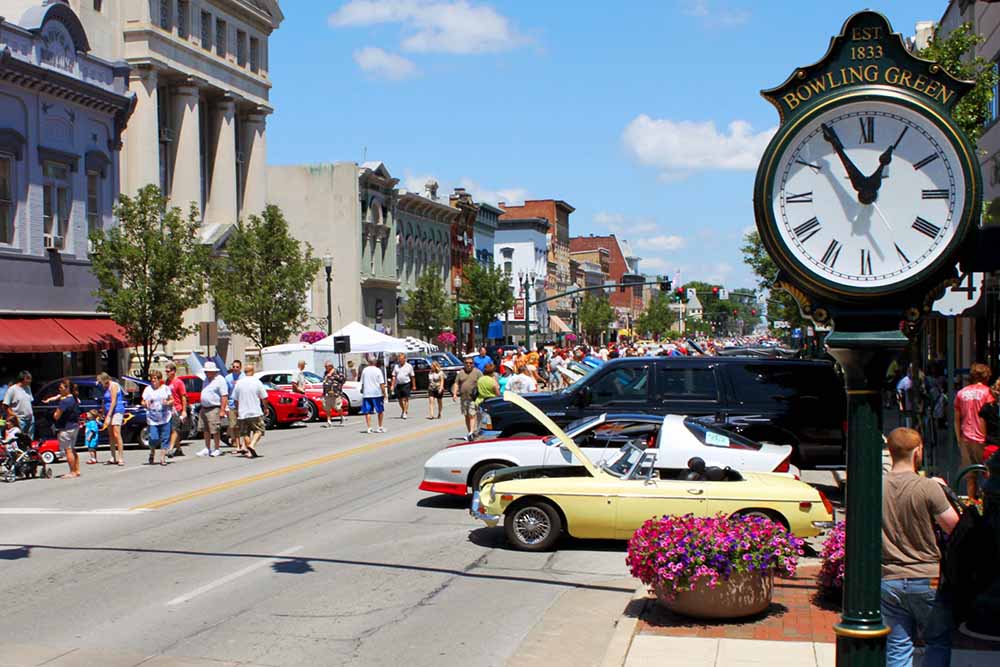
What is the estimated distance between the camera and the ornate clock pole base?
443 cm

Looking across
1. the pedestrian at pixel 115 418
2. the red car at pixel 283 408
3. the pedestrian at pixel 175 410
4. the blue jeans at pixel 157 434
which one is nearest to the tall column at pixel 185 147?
the red car at pixel 283 408

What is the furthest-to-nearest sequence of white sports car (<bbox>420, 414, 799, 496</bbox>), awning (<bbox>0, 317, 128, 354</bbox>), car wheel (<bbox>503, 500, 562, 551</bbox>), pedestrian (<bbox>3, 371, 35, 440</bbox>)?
awning (<bbox>0, 317, 128, 354</bbox>) < pedestrian (<bbox>3, 371, 35, 440</bbox>) < white sports car (<bbox>420, 414, 799, 496</bbox>) < car wheel (<bbox>503, 500, 562, 551</bbox>)

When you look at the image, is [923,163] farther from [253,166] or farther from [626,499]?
[253,166]

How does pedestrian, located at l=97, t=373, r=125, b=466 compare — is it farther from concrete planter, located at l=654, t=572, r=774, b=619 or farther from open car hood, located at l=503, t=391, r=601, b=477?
concrete planter, located at l=654, t=572, r=774, b=619

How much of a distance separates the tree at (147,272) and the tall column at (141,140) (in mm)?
11141

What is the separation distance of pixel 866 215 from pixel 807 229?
0.76 feet

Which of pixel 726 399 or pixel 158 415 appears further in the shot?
pixel 158 415

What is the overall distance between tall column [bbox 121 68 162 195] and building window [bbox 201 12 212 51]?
5004 millimetres

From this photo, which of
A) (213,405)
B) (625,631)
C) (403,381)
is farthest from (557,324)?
(625,631)

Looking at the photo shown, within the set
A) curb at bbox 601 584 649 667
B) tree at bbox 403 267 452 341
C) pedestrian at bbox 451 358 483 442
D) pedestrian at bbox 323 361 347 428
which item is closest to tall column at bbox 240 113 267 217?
tree at bbox 403 267 452 341

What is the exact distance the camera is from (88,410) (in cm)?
2484

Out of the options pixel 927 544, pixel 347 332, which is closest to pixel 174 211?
pixel 347 332

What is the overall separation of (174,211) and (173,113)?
16325 millimetres

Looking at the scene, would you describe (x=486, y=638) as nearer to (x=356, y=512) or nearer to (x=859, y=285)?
(x=859, y=285)
